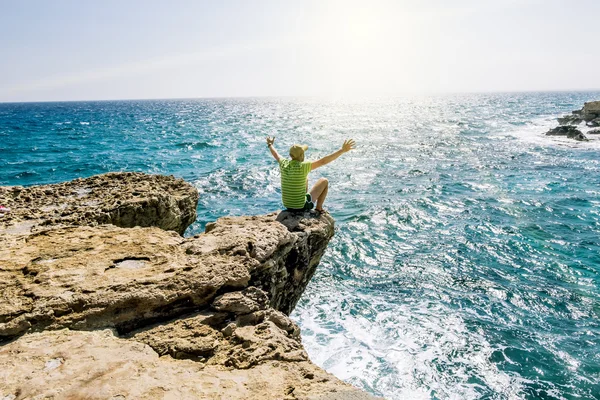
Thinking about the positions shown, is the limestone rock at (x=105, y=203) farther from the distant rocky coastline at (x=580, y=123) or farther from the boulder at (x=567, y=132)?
the boulder at (x=567, y=132)

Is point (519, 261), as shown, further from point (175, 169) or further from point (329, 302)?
point (175, 169)

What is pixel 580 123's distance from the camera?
1750 inches

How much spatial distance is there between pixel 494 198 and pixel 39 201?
63.3 ft

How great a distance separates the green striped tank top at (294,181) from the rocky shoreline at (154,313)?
0.41 meters

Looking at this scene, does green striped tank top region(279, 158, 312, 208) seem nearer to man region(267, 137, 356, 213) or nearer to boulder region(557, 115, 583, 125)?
man region(267, 137, 356, 213)

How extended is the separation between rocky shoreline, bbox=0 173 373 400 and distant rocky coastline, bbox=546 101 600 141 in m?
40.1

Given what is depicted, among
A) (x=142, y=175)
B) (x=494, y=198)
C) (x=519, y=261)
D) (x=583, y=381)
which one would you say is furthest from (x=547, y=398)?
(x=494, y=198)

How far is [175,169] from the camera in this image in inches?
1083

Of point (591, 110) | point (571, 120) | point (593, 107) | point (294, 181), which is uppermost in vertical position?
point (593, 107)

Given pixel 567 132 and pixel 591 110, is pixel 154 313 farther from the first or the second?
pixel 591 110

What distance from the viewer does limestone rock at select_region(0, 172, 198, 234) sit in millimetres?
7020

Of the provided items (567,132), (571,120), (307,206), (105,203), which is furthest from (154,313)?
(571,120)

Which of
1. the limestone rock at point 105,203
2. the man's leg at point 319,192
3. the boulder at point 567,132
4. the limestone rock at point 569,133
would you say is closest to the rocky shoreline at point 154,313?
the limestone rock at point 105,203

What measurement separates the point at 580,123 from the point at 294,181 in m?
51.1
